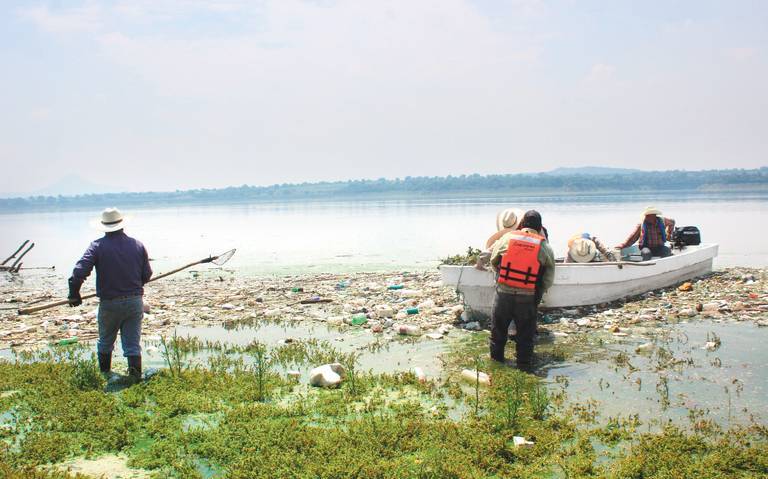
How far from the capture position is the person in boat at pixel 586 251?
12.7 meters

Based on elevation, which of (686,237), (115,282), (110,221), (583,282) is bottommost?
(583,282)

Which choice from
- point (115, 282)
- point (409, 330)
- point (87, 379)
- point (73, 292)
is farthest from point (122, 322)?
point (409, 330)

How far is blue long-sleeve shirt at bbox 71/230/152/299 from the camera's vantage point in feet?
26.4

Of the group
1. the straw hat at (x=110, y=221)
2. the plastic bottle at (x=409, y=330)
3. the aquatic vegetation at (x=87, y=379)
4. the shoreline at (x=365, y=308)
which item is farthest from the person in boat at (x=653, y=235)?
the aquatic vegetation at (x=87, y=379)

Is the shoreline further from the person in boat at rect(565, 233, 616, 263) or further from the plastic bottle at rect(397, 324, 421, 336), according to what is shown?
the person in boat at rect(565, 233, 616, 263)

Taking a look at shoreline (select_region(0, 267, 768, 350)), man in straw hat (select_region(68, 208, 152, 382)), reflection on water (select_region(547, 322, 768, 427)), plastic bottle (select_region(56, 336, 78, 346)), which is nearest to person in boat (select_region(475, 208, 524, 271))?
shoreline (select_region(0, 267, 768, 350))

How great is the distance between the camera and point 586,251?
12.7 metres

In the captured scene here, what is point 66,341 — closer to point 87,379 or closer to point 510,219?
point 87,379

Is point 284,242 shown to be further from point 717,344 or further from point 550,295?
point 717,344

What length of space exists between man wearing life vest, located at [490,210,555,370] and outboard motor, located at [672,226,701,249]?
→ 9.78 metres

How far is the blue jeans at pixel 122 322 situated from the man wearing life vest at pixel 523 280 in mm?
4905

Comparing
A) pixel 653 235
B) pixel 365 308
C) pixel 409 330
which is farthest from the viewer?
pixel 653 235

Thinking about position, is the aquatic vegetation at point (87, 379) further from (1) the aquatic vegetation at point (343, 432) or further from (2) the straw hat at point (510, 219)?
(2) the straw hat at point (510, 219)

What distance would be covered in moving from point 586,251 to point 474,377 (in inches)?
225
